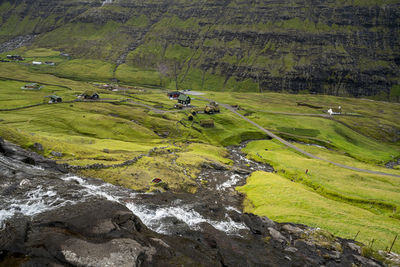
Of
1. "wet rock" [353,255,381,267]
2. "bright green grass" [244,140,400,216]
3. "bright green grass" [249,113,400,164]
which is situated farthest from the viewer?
"bright green grass" [249,113,400,164]

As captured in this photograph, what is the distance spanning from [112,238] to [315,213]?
1632 inches

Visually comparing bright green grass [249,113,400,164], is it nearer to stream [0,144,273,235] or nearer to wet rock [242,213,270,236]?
wet rock [242,213,270,236]

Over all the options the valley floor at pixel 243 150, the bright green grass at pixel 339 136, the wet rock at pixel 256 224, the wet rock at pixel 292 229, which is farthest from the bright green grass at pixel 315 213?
the bright green grass at pixel 339 136

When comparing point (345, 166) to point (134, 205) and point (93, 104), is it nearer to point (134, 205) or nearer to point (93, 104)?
point (134, 205)

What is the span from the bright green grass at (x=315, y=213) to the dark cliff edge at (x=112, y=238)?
4.33 m

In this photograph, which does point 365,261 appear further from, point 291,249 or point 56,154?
point 56,154

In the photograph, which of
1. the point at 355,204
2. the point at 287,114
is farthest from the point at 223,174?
the point at 287,114

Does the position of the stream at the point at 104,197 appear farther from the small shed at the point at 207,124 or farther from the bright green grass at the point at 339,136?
the bright green grass at the point at 339,136

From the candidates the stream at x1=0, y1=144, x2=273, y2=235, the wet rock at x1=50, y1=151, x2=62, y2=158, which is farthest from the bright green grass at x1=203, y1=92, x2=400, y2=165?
the wet rock at x1=50, y1=151, x2=62, y2=158

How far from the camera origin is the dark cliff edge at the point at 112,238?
22109 millimetres

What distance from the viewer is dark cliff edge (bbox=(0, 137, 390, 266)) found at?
22109 mm

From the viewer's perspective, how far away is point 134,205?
40.6 meters

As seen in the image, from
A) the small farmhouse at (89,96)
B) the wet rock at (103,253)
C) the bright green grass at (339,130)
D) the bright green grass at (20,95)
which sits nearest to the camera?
the wet rock at (103,253)

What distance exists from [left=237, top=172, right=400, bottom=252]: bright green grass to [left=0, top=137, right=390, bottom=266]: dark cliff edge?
4.33 metres
